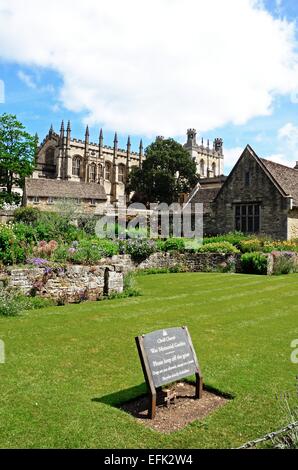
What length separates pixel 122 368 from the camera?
6766 millimetres

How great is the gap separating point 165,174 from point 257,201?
30276 millimetres

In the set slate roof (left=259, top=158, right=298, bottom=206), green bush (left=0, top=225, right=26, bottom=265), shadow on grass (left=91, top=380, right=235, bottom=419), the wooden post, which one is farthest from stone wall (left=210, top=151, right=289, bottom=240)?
the wooden post

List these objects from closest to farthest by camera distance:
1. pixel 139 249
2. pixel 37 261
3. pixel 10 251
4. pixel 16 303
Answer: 1. pixel 16 303
2. pixel 37 261
3. pixel 10 251
4. pixel 139 249

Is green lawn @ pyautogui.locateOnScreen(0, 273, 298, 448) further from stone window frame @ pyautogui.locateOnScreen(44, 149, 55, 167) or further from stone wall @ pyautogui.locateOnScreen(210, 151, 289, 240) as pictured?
stone window frame @ pyautogui.locateOnScreen(44, 149, 55, 167)

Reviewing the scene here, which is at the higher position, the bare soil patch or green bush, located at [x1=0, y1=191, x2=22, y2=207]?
green bush, located at [x1=0, y1=191, x2=22, y2=207]

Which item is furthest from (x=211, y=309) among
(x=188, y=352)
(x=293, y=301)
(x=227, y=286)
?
(x=188, y=352)

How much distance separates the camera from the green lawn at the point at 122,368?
464 cm

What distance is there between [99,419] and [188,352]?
147 cm

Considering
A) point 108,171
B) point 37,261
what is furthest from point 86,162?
point 37,261

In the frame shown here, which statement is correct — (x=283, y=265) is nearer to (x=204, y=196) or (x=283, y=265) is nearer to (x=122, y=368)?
(x=122, y=368)

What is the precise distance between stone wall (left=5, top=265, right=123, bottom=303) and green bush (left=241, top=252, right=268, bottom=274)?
30.1ft

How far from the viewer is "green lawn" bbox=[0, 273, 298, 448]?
15.2 feet

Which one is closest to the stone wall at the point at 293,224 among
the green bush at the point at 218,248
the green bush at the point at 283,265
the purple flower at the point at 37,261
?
the green bush at the point at 218,248
